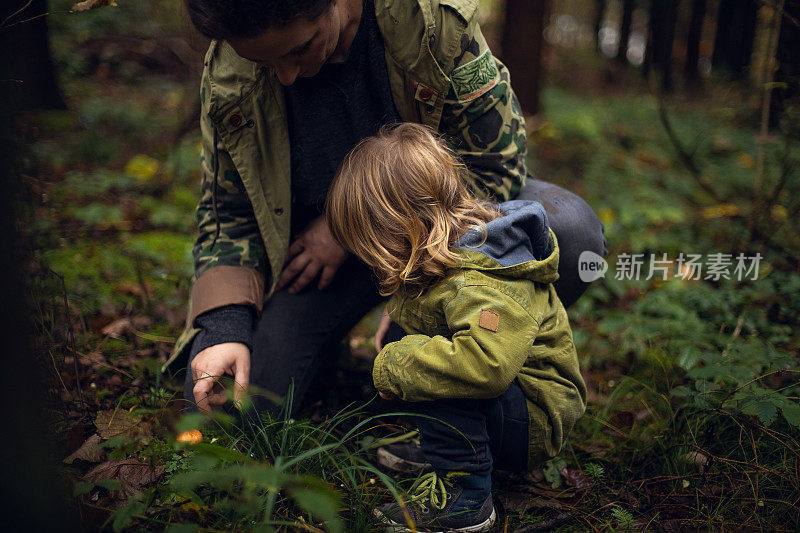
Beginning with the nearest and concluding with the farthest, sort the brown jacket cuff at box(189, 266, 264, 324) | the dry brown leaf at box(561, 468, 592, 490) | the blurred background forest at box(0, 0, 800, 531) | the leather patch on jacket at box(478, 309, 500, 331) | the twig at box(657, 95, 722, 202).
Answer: the blurred background forest at box(0, 0, 800, 531), the leather patch on jacket at box(478, 309, 500, 331), the dry brown leaf at box(561, 468, 592, 490), the brown jacket cuff at box(189, 266, 264, 324), the twig at box(657, 95, 722, 202)

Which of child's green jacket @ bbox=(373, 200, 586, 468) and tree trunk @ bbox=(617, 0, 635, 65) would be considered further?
tree trunk @ bbox=(617, 0, 635, 65)

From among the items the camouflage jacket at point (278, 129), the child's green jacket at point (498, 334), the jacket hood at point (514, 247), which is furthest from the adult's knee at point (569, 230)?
the jacket hood at point (514, 247)

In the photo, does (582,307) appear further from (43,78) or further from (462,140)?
(43,78)

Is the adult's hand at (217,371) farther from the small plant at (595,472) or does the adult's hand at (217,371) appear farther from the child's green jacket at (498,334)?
the small plant at (595,472)

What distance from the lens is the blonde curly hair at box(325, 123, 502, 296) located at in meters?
1.72

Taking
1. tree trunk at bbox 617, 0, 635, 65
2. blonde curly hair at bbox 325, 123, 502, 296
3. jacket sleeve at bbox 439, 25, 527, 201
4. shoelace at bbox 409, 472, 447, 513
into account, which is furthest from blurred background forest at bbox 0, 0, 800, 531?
tree trunk at bbox 617, 0, 635, 65

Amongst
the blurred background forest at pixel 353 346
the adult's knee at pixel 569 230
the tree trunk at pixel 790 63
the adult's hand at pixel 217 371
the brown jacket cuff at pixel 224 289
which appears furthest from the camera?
the tree trunk at pixel 790 63

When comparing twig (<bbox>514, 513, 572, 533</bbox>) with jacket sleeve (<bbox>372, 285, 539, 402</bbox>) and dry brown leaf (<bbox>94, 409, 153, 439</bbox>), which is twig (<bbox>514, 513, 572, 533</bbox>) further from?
dry brown leaf (<bbox>94, 409, 153, 439</bbox>)

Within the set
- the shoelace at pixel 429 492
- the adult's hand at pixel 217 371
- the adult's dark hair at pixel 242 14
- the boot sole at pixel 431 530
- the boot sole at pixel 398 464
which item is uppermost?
the adult's dark hair at pixel 242 14

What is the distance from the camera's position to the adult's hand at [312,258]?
2.25m

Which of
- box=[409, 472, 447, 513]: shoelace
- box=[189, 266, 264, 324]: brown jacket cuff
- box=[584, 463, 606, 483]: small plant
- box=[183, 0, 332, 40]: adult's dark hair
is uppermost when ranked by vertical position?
box=[183, 0, 332, 40]: adult's dark hair

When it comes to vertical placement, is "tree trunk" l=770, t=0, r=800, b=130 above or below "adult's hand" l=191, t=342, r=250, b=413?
above

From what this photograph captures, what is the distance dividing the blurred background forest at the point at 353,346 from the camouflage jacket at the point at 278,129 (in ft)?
0.90

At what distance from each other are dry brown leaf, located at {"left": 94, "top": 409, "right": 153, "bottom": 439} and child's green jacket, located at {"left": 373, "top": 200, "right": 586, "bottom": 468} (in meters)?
0.77
